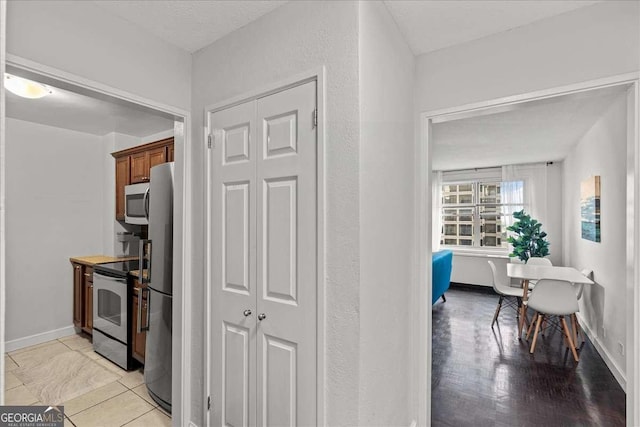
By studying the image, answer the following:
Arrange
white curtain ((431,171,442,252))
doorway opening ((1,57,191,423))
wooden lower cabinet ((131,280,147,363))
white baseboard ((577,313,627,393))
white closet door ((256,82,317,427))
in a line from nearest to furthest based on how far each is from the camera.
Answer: white closet door ((256,82,317,427)) < white baseboard ((577,313,627,393)) < wooden lower cabinet ((131,280,147,363)) < doorway opening ((1,57,191,423)) < white curtain ((431,171,442,252))

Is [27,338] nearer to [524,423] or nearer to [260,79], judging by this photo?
[260,79]

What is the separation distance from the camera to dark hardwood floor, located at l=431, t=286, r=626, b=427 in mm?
2316

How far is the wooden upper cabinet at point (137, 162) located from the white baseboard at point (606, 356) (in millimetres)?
4507

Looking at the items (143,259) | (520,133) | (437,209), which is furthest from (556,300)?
(143,259)

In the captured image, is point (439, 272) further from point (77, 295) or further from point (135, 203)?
point (77, 295)

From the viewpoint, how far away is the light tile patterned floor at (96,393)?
Answer: 236 centimetres

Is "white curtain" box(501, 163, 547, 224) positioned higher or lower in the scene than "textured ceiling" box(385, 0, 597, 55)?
lower

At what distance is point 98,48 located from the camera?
1.62 m

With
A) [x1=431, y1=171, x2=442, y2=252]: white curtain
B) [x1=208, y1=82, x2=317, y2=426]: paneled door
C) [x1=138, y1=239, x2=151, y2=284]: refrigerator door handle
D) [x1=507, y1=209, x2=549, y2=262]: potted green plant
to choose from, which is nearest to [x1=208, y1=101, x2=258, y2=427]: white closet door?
[x1=208, y1=82, x2=317, y2=426]: paneled door

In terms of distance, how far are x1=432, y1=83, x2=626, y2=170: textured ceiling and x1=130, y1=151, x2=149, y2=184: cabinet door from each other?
3165mm

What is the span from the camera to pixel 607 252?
322 centimetres

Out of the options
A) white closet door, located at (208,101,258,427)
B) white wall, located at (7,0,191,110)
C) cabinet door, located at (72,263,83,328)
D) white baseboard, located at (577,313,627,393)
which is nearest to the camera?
white wall, located at (7,0,191,110)

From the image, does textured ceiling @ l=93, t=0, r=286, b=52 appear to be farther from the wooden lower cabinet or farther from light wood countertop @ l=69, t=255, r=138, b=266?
light wood countertop @ l=69, t=255, r=138, b=266

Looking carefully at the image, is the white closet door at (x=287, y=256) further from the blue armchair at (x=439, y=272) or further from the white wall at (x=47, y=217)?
the white wall at (x=47, y=217)
